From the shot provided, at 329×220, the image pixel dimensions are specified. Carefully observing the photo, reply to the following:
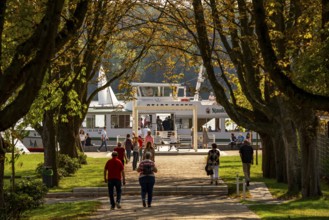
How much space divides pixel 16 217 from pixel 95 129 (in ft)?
179

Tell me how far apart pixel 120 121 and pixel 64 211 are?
53.8m

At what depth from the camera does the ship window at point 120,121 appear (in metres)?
74.4

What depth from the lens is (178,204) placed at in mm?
23281

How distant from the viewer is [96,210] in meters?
21.2

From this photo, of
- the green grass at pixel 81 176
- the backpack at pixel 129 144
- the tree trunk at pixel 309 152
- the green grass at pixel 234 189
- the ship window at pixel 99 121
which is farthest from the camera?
the ship window at pixel 99 121

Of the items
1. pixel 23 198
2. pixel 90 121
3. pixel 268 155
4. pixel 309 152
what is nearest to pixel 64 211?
pixel 23 198

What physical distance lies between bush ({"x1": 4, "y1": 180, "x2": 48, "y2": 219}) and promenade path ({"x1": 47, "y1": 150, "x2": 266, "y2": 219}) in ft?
5.31

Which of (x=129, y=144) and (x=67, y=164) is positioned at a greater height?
(x=129, y=144)

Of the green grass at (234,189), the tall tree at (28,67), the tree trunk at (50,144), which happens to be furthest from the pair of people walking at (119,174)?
the tree trunk at (50,144)

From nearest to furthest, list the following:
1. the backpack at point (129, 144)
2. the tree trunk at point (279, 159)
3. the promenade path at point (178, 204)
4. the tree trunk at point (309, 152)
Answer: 1. the promenade path at point (178, 204)
2. the tree trunk at point (309, 152)
3. the tree trunk at point (279, 159)
4. the backpack at point (129, 144)

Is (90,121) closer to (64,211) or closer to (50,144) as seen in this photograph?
(50,144)

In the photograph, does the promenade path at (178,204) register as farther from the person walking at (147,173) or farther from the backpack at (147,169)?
the backpack at (147,169)

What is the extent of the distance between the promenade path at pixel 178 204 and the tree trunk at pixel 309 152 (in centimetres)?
204

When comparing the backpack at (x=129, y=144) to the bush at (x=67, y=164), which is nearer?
the bush at (x=67, y=164)
